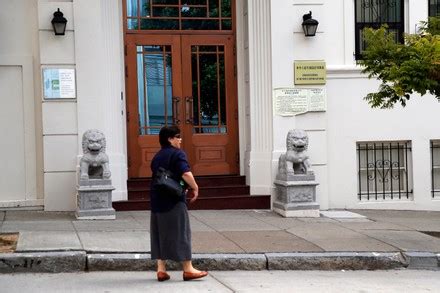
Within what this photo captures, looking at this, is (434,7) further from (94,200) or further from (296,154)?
(94,200)

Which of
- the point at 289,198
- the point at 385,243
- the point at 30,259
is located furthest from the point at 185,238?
the point at 289,198

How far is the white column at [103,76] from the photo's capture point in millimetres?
11828

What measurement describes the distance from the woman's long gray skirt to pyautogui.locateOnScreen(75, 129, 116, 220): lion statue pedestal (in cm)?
358

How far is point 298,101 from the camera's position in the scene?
12523 millimetres

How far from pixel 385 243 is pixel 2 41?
708 cm

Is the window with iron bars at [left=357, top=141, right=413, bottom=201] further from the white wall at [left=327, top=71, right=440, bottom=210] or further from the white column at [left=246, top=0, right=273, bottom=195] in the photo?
the white column at [left=246, top=0, right=273, bottom=195]

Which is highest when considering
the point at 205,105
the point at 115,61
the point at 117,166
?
the point at 115,61

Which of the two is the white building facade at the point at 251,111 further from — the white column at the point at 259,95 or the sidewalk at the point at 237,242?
the sidewalk at the point at 237,242

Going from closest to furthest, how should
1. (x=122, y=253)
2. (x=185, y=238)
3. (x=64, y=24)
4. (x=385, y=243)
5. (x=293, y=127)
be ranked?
(x=185, y=238), (x=122, y=253), (x=385, y=243), (x=64, y=24), (x=293, y=127)

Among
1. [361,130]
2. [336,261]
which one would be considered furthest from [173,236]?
[361,130]

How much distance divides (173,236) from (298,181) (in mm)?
4575

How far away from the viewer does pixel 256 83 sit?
41.4 feet

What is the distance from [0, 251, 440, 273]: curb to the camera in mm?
8109

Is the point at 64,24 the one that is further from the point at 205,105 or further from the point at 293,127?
the point at 293,127
